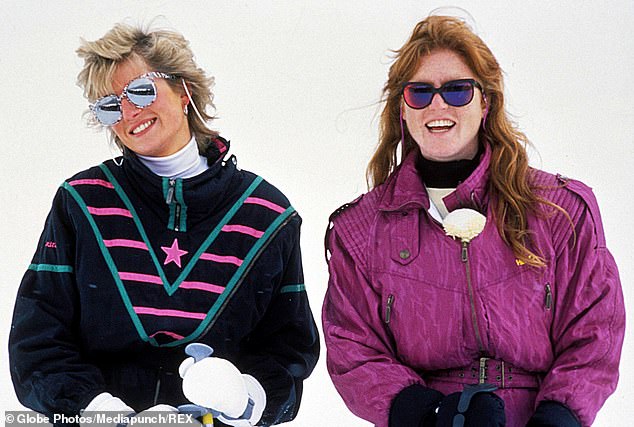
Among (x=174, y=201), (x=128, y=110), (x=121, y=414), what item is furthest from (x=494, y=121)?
(x=121, y=414)

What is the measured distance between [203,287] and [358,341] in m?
0.47

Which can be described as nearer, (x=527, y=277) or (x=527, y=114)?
(x=527, y=277)

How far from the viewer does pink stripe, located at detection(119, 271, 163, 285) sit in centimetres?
272

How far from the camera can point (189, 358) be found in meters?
2.58

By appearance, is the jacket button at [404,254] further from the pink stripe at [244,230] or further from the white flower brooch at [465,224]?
the pink stripe at [244,230]

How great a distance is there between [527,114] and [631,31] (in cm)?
49

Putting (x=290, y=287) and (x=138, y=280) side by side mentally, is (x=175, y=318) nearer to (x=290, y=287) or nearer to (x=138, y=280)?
(x=138, y=280)

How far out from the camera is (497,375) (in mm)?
2621

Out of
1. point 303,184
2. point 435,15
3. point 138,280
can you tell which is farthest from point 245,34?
point 138,280

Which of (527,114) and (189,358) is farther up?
(527,114)

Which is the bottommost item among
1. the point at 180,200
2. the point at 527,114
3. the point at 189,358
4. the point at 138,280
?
the point at 189,358

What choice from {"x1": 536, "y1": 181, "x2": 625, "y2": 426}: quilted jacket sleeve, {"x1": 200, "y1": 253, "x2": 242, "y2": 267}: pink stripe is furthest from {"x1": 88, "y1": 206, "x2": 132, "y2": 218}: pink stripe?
{"x1": 536, "y1": 181, "x2": 625, "y2": 426}: quilted jacket sleeve

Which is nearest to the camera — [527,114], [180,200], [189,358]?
[189,358]

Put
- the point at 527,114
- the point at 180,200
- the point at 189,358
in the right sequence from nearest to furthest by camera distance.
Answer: the point at 189,358 < the point at 180,200 < the point at 527,114
